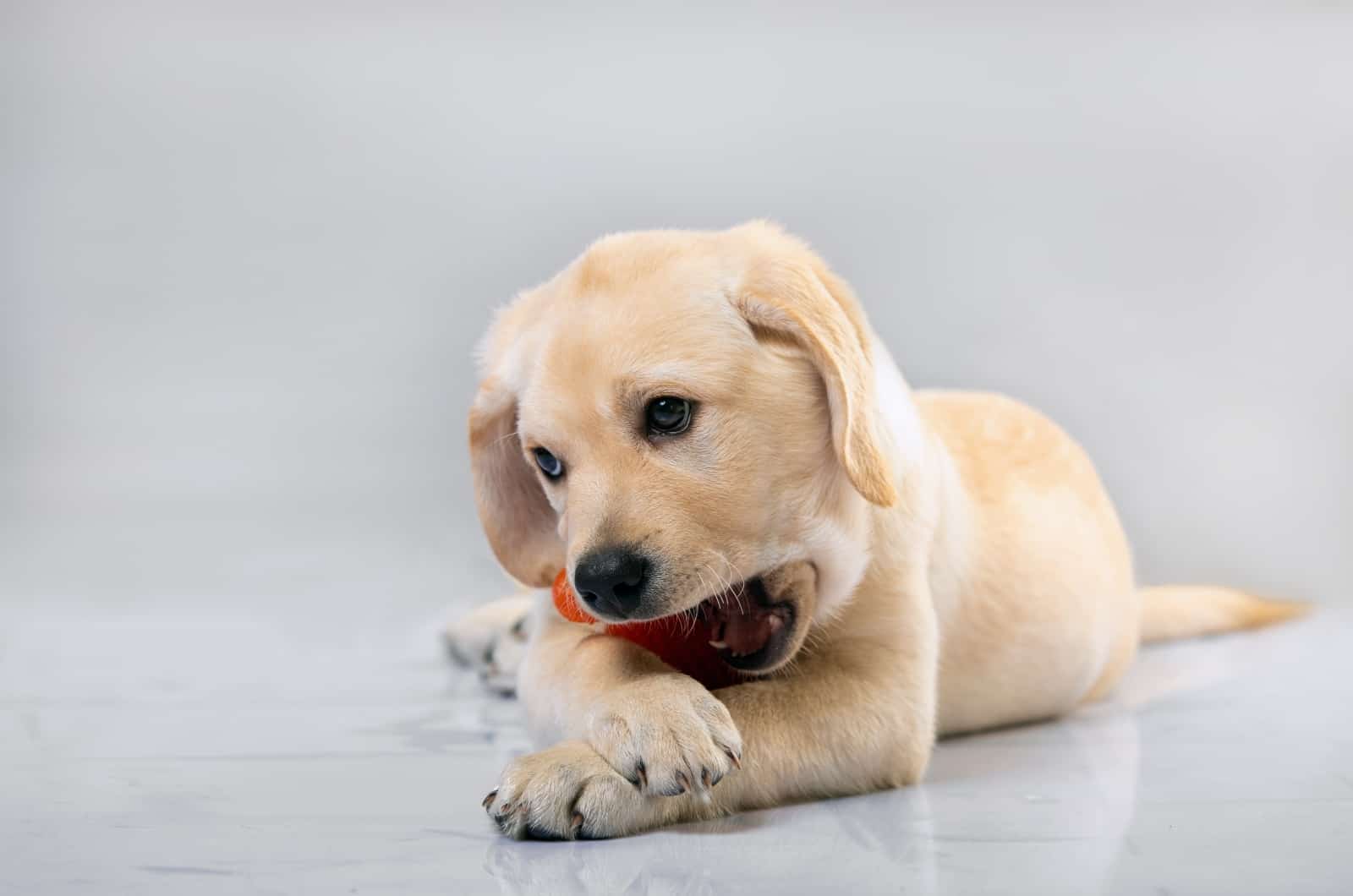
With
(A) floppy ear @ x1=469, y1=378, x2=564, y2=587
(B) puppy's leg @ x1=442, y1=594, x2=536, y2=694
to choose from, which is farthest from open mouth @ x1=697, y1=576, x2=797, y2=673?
(B) puppy's leg @ x1=442, y1=594, x2=536, y2=694

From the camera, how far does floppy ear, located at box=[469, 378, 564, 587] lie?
339 centimetres

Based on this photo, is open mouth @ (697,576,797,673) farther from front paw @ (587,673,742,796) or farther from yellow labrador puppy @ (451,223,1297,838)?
front paw @ (587,673,742,796)

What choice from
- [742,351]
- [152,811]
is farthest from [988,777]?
[152,811]

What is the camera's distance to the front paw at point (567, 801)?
273 centimetres

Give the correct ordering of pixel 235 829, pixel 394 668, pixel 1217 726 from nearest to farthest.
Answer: pixel 235 829 < pixel 1217 726 < pixel 394 668

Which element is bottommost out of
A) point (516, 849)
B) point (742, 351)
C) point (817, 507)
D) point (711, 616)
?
point (516, 849)

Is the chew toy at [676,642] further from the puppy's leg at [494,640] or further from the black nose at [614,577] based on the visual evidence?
the puppy's leg at [494,640]

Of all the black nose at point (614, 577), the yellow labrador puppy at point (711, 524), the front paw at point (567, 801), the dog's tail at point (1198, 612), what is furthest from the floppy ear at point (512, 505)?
the dog's tail at point (1198, 612)

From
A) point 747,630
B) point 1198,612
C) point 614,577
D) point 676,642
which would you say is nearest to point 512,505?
A: point 676,642

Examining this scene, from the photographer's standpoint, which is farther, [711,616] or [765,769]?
[711,616]

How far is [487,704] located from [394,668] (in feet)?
1.75

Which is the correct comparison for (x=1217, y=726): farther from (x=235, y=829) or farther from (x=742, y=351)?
(x=235, y=829)

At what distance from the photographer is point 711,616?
3.17 m

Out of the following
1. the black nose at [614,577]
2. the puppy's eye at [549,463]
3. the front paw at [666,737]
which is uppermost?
the puppy's eye at [549,463]
